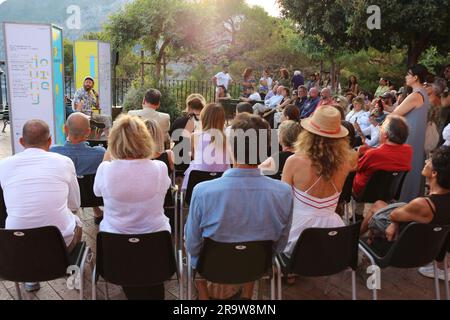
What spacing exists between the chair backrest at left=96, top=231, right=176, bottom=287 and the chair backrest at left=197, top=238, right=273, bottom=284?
0.21 meters

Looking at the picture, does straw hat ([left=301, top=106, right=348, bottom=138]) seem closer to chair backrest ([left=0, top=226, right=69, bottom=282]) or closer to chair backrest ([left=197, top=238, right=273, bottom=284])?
chair backrest ([left=197, top=238, right=273, bottom=284])

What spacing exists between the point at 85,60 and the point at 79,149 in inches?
245

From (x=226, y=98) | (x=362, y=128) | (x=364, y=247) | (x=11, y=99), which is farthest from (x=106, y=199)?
(x=226, y=98)

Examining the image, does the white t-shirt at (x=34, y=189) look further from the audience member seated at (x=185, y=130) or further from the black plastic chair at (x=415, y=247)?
the audience member seated at (x=185, y=130)

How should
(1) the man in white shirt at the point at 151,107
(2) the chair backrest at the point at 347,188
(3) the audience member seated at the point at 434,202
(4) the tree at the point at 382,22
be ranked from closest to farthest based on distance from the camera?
(3) the audience member seated at the point at 434,202 < (2) the chair backrest at the point at 347,188 < (1) the man in white shirt at the point at 151,107 < (4) the tree at the point at 382,22

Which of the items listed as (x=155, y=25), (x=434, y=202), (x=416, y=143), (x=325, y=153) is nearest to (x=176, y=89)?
(x=155, y=25)

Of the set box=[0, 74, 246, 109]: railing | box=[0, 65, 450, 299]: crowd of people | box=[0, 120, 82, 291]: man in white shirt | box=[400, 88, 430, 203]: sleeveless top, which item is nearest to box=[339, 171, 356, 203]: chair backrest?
box=[0, 65, 450, 299]: crowd of people

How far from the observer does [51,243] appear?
92.8 inches

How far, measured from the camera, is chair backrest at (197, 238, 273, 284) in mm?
2275

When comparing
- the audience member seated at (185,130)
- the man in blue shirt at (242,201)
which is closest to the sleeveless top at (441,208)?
the man in blue shirt at (242,201)

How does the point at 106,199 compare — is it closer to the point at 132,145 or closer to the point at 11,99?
the point at 132,145

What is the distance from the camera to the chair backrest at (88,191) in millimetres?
3596
